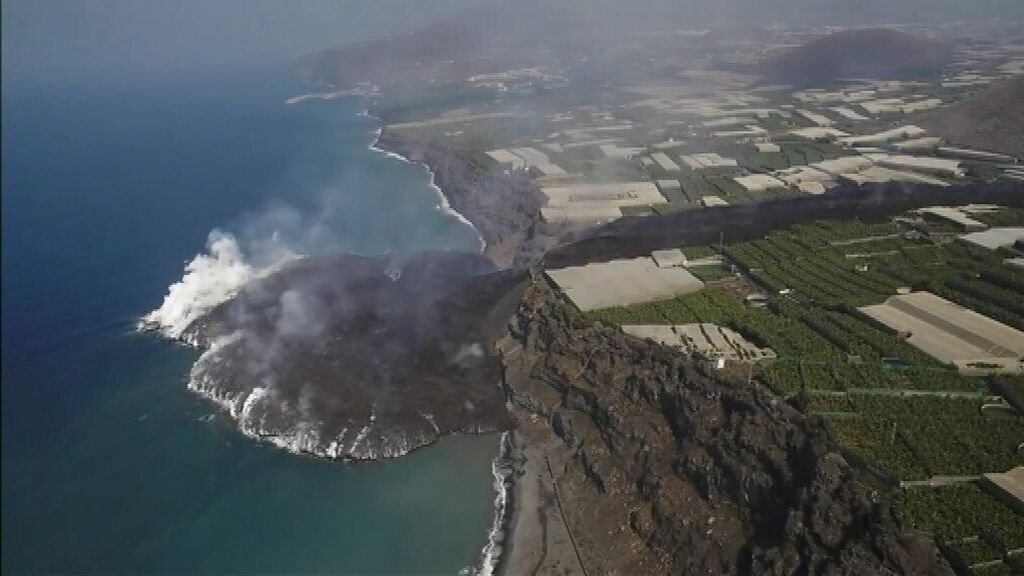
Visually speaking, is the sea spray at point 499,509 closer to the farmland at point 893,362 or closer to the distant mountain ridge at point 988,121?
the farmland at point 893,362

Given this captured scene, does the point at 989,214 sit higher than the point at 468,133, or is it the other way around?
the point at 989,214

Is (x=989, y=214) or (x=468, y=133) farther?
(x=468, y=133)

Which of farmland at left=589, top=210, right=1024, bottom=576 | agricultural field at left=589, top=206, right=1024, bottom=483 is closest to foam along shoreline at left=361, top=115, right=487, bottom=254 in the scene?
farmland at left=589, top=210, right=1024, bottom=576

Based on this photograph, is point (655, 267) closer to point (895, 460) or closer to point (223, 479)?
point (895, 460)

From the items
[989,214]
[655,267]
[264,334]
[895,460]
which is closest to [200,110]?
[264,334]

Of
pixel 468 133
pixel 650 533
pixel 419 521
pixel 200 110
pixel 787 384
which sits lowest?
pixel 200 110

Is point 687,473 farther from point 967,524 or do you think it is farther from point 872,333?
point 872,333

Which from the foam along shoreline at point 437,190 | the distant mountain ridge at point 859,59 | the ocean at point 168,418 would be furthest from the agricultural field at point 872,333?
the distant mountain ridge at point 859,59

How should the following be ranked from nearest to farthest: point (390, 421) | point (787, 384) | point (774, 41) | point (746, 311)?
1. point (787, 384)
2. point (390, 421)
3. point (746, 311)
4. point (774, 41)
